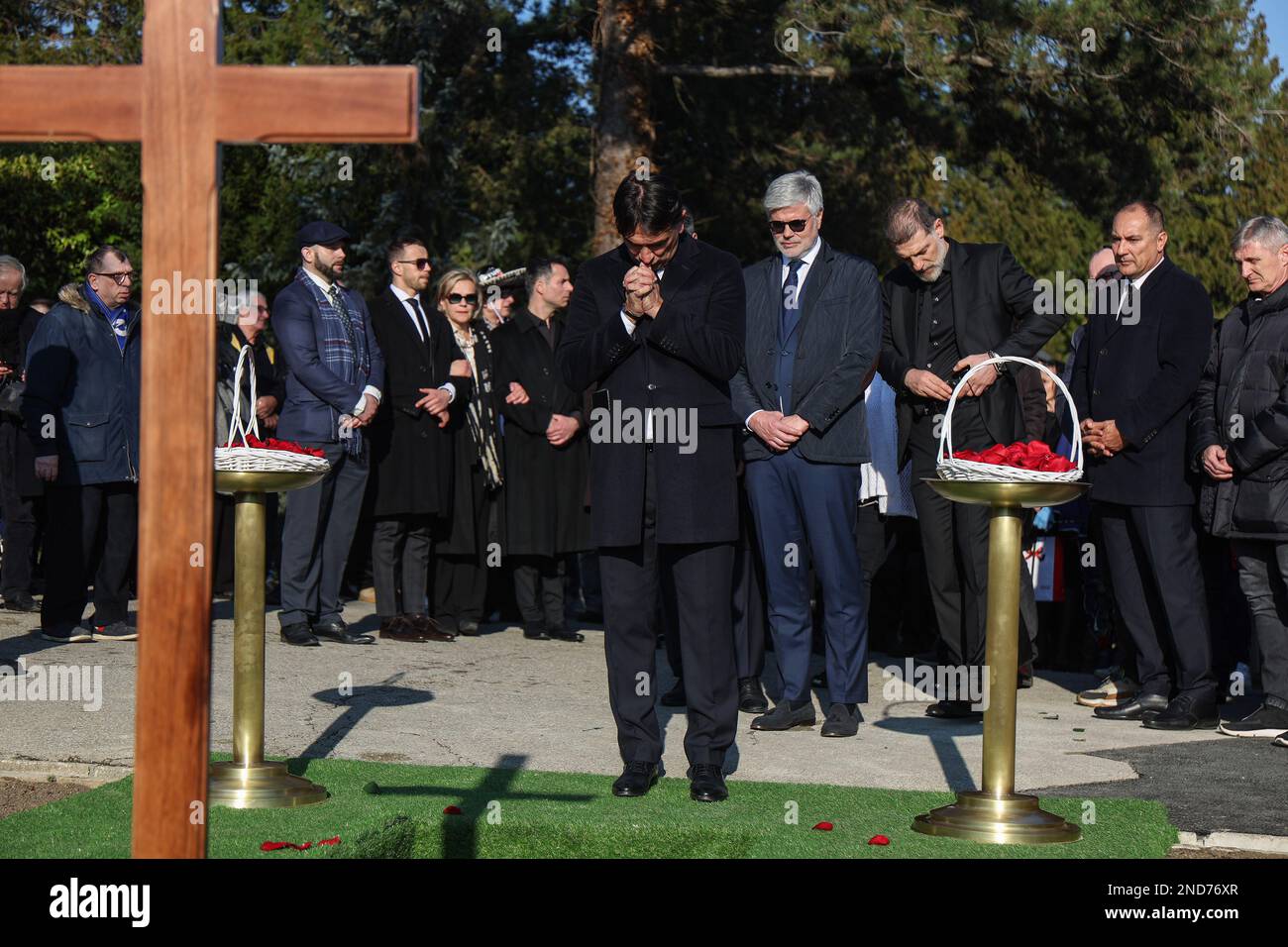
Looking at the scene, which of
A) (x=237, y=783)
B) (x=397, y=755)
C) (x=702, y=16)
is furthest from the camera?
(x=702, y=16)

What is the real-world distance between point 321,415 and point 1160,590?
477 cm

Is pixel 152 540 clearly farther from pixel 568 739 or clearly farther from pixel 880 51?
pixel 880 51

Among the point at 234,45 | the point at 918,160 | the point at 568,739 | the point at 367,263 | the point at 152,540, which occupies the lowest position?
the point at 568,739

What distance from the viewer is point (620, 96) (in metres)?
18.3

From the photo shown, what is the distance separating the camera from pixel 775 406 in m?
7.84

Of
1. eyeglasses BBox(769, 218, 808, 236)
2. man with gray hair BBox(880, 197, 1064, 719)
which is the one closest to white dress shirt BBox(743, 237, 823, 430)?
eyeglasses BBox(769, 218, 808, 236)

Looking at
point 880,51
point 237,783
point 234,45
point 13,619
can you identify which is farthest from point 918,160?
point 237,783

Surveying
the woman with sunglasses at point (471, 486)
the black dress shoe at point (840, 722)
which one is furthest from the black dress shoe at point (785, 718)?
the woman with sunglasses at point (471, 486)

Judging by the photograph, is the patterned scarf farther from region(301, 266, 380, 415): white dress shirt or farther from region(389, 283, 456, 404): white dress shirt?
region(301, 266, 380, 415): white dress shirt

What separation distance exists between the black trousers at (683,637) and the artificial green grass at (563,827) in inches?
8.9

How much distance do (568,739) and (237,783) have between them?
1857mm

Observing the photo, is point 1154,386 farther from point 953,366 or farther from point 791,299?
point 791,299

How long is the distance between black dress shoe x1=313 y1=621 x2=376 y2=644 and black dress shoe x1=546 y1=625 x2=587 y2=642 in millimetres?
1251

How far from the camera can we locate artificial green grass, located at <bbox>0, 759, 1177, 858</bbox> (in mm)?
5262
